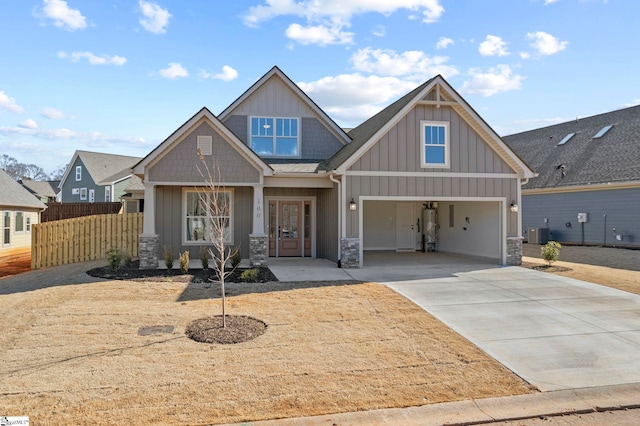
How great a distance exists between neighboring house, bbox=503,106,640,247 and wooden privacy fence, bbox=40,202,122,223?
71.8ft

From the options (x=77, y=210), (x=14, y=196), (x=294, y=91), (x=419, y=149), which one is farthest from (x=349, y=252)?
(x=77, y=210)

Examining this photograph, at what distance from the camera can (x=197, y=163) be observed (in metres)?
12.4

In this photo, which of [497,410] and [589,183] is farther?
[589,183]

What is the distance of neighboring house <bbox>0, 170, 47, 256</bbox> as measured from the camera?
19.6 metres

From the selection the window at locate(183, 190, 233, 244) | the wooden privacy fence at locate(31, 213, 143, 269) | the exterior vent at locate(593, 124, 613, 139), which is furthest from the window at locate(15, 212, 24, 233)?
the exterior vent at locate(593, 124, 613, 139)

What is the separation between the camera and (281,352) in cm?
577

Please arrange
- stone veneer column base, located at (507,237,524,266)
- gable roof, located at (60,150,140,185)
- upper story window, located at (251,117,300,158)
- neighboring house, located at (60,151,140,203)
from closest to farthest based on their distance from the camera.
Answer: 1. stone veneer column base, located at (507,237,524,266)
2. upper story window, located at (251,117,300,158)
3. neighboring house, located at (60,151,140,203)
4. gable roof, located at (60,150,140,185)

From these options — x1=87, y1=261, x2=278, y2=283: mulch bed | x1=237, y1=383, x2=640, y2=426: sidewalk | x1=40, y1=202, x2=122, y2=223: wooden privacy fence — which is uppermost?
x1=40, y1=202, x2=122, y2=223: wooden privacy fence

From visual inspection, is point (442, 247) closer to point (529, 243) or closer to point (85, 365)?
point (529, 243)

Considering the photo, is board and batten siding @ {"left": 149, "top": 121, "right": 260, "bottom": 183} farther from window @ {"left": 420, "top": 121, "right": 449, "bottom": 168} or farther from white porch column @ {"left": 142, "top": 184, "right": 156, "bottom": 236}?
window @ {"left": 420, "top": 121, "right": 449, "bottom": 168}

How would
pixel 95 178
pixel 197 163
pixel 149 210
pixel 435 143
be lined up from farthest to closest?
pixel 95 178
pixel 435 143
pixel 197 163
pixel 149 210

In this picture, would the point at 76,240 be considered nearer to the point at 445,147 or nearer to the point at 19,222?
the point at 19,222

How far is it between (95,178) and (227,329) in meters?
35.5

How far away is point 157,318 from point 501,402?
5.40 m
